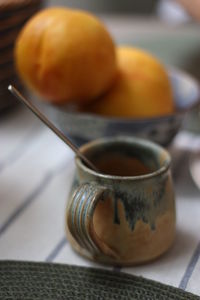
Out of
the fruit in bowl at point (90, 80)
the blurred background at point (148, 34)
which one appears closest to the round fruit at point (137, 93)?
the fruit in bowl at point (90, 80)

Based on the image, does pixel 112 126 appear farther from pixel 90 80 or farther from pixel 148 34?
pixel 148 34

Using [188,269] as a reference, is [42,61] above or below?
above

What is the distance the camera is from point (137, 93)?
0.47 meters

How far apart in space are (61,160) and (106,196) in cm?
20

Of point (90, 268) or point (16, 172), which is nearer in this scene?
point (90, 268)

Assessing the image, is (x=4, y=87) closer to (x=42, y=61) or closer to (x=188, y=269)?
(x=42, y=61)

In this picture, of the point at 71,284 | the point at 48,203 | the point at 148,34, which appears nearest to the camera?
the point at 71,284

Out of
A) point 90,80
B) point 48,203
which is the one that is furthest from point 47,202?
point 90,80

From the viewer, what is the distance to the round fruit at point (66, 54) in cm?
44

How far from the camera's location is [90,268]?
0.35m

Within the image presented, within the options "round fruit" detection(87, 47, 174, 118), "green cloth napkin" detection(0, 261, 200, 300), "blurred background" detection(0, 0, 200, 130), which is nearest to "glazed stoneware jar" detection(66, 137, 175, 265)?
"green cloth napkin" detection(0, 261, 200, 300)

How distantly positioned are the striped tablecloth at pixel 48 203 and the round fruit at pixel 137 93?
7cm

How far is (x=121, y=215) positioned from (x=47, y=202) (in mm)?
119

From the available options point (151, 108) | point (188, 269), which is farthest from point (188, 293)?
point (151, 108)
